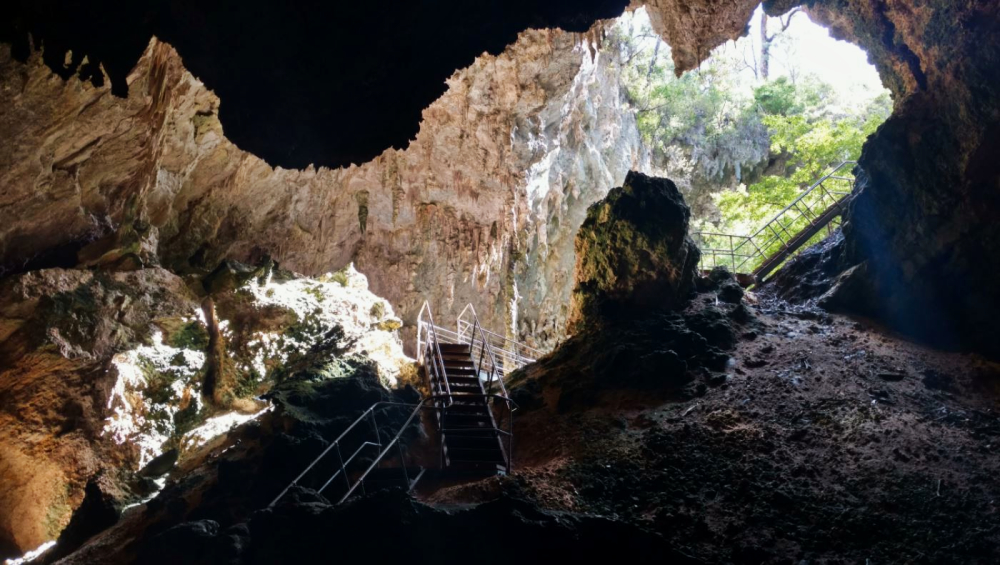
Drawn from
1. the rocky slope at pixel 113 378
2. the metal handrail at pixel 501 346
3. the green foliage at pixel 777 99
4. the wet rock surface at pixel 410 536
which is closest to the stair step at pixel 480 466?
the wet rock surface at pixel 410 536

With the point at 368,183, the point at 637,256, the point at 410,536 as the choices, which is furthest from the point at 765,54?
the point at 410,536

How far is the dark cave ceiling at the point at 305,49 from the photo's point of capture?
196 inches

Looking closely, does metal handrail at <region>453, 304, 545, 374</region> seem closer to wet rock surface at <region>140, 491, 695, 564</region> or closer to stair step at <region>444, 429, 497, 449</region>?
stair step at <region>444, 429, 497, 449</region>

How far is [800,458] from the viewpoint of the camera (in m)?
7.66

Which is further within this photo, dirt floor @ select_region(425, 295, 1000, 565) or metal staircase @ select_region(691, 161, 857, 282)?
metal staircase @ select_region(691, 161, 857, 282)

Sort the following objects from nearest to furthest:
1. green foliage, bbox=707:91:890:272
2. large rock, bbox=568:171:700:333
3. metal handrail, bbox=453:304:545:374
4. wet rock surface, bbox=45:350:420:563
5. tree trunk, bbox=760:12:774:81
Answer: wet rock surface, bbox=45:350:420:563, large rock, bbox=568:171:700:333, metal handrail, bbox=453:304:545:374, green foliage, bbox=707:91:890:272, tree trunk, bbox=760:12:774:81

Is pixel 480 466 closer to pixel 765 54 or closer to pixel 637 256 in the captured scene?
pixel 637 256

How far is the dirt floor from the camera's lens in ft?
20.5

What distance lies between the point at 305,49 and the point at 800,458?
6.52 m

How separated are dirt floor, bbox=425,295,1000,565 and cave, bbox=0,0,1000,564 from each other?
0.14 feet

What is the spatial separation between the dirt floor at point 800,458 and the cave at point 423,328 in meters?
0.04

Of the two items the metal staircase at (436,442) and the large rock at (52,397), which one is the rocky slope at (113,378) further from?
the metal staircase at (436,442)

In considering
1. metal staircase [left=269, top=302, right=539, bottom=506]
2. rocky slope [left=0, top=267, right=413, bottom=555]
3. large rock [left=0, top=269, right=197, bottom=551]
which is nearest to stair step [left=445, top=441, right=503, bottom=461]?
metal staircase [left=269, top=302, right=539, bottom=506]

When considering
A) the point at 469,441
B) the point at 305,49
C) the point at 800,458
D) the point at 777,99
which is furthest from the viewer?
the point at 777,99
